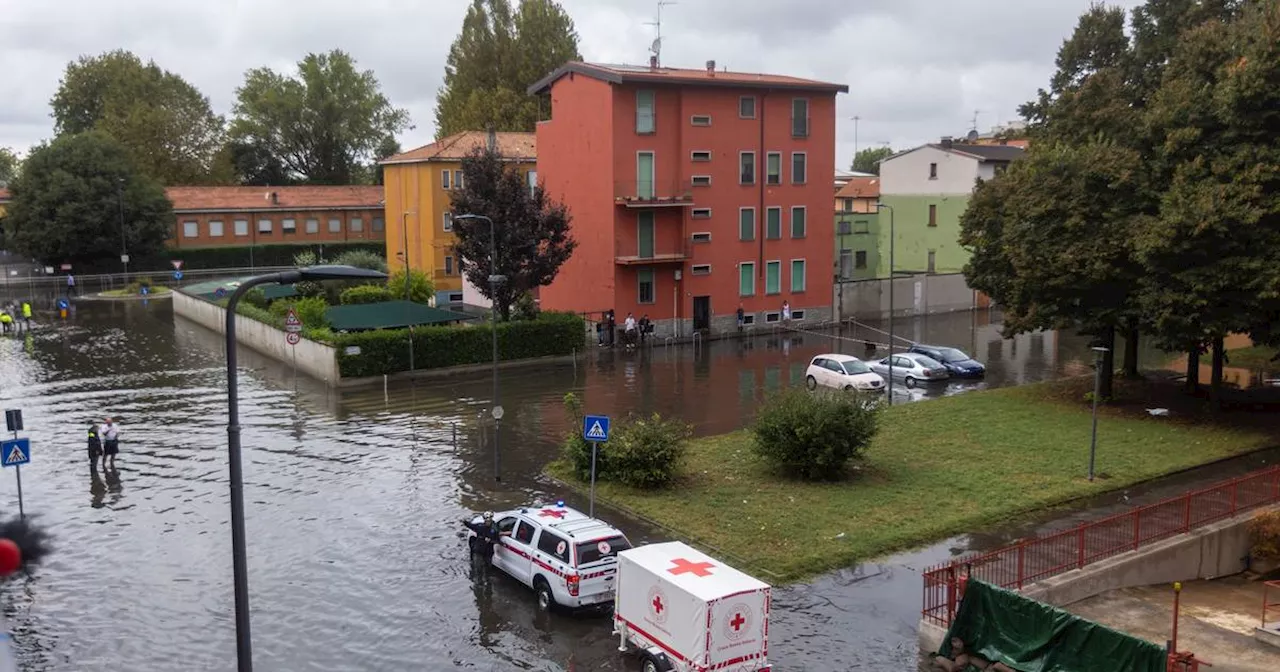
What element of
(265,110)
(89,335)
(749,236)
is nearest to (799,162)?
(749,236)

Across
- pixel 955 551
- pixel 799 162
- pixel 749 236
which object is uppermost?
pixel 799 162

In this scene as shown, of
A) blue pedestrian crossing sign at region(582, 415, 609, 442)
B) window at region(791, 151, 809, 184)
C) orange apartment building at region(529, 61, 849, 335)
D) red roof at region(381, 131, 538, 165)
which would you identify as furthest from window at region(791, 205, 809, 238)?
blue pedestrian crossing sign at region(582, 415, 609, 442)

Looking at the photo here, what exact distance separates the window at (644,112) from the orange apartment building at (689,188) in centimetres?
5

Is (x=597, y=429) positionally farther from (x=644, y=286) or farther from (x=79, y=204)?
(x=79, y=204)

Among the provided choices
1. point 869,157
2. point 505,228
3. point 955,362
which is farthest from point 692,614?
point 869,157

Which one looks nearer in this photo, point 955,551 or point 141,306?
point 955,551

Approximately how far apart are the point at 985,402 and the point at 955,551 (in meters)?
14.2

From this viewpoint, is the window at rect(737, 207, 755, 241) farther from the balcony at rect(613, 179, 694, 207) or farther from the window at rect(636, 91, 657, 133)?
the window at rect(636, 91, 657, 133)

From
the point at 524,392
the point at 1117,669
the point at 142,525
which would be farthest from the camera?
the point at 524,392

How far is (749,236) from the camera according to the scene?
50625mm

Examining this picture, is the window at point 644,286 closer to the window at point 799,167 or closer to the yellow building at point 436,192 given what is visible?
the window at point 799,167

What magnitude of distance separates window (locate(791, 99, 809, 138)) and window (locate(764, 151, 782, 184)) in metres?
1.46

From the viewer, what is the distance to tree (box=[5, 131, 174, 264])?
73.9 meters

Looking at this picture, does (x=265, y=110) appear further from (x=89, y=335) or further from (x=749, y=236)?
(x=749, y=236)
